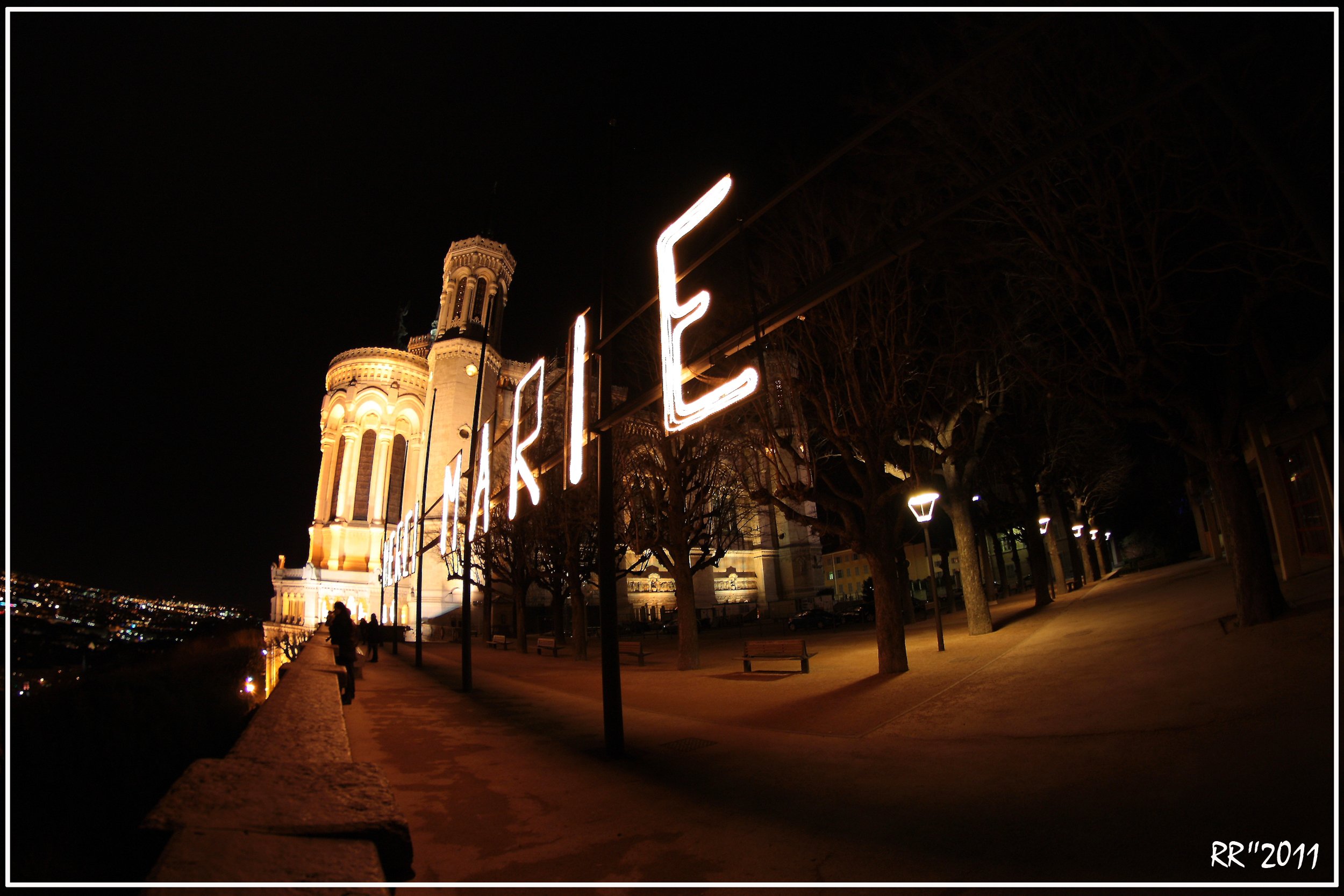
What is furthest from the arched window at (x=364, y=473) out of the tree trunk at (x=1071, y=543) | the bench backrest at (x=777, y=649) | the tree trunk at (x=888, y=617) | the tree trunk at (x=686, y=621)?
the tree trunk at (x=888, y=617)

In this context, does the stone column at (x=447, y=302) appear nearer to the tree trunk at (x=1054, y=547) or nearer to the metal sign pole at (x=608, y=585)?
the tree trunk at (x=1054, y=547)

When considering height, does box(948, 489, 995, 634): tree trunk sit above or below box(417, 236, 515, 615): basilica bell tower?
below

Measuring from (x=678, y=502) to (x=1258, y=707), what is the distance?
13.4 meters

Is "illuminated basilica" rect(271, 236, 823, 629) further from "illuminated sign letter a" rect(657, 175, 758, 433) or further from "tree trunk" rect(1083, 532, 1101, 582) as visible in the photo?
"illuminated sign letter a" rect(657, 175, 758, 433)

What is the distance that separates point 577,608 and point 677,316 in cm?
1975

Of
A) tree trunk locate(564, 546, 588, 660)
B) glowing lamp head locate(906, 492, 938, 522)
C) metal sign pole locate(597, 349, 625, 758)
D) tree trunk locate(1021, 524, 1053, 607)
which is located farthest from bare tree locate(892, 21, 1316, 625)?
tree trunk locate(564, 546, 588, 660)

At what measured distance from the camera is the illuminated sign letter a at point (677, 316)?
21.8 ft

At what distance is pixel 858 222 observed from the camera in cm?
1256

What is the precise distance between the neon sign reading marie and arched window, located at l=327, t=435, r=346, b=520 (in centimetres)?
6466

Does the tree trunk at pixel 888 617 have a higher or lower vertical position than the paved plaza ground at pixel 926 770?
higher

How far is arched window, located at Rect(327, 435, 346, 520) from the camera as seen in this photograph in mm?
70081

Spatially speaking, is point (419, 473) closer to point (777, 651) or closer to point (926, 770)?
point (777, 651)

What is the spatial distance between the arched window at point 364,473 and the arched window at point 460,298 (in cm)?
1803

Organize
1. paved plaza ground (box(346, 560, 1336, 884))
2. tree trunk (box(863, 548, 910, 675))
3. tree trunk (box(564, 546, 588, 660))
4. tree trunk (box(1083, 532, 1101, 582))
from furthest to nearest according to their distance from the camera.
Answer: tree trunk (box(1083, 532, 1101, 582)) < tree trunk (box(564, 546, 588, 660)) < tree trunk (box(863, 548, 910, 675)) < paved plaza ground (box(346, 560, 1336, 884))
